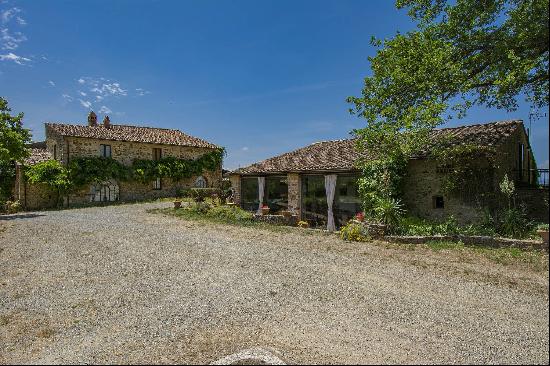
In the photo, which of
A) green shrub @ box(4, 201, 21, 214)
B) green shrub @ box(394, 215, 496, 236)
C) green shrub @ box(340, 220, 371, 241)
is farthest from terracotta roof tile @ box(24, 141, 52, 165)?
green shrub @ box(394, 215, 496, 236)

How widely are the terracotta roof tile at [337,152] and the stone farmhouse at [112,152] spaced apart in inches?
488

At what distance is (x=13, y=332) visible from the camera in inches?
220

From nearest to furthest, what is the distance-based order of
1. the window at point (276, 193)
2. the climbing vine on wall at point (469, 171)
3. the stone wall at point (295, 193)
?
the climbing vine on wall at point (469, 171), the stone wall at point (295, 193), the window at point (276, 193)

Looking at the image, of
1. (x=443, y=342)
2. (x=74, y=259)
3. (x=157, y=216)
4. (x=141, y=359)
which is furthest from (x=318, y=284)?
(x=157, y=216)

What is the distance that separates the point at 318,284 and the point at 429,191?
340 inches

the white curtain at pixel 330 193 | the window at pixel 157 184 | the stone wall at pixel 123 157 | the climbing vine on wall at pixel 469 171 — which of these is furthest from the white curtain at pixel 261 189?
the window at pixel 157 184

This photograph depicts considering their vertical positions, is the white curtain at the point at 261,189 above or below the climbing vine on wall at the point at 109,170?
below

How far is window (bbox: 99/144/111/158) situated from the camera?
92.5ft

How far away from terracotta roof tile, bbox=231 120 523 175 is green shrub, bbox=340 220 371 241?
3604mm

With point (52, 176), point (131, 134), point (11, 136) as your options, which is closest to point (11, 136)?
point (11, 136)

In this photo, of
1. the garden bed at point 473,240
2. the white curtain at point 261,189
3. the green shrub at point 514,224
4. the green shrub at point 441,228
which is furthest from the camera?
the white curtain at point 261,189

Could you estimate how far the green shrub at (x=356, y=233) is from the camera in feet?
39.5

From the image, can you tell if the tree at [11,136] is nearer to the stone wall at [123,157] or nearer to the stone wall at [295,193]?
the stone wall at [123,157]

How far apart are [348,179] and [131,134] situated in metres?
22.6
